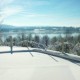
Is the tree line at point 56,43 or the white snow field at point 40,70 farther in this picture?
the tree line at point 56,43

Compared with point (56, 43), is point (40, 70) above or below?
below

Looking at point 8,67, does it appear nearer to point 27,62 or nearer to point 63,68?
point 27,62

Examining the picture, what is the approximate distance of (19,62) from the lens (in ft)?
17.4

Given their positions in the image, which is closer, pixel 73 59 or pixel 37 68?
pixel 37 68

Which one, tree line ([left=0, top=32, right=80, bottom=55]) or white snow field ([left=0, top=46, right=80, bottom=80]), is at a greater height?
tree line ([left=0, top=32, right=80, bottom=55])

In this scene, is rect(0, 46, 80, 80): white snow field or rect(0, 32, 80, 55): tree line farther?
rect(0, 32, 80, 55): tree line

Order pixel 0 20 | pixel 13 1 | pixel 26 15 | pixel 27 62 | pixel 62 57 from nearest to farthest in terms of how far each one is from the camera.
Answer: pixel 27 62, pixel 62 57, pixel 0 20, pixel 13 1, pixel 26 15

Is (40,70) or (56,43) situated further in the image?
(56,43)

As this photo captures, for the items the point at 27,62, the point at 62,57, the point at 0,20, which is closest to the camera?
the point at 27,62

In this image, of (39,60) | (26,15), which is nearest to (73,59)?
(39,60)

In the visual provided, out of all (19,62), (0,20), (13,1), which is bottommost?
(19,62)

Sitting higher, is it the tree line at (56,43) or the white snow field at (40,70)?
the tree line at (56,43)

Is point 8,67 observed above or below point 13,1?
below

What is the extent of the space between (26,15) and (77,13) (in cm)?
412
